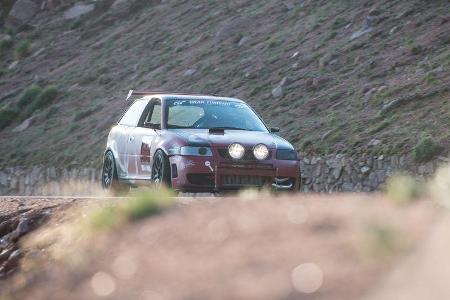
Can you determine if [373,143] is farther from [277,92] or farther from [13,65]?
[13,65]

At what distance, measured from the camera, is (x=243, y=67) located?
3409cm

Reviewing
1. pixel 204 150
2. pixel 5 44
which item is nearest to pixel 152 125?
pixel 204 150

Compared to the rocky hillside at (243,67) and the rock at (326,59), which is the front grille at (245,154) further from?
the rock at (326,59)

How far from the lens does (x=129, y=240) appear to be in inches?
348

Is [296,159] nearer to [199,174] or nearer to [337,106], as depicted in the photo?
[199,174]

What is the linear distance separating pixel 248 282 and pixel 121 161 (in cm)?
1014

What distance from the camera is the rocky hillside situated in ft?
81.4

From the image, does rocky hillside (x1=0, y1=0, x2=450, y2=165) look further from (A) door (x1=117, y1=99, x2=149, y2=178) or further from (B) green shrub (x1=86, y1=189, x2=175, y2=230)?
(B) green shrub (x1=86, y1=189, x2=175, y2=230)

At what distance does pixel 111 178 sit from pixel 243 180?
3.15 metres

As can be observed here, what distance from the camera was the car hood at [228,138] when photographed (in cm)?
1489

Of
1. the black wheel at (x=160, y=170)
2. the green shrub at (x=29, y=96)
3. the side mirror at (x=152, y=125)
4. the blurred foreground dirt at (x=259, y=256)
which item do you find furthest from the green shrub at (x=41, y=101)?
the blurred foreground dirt at (x=259, y=256)

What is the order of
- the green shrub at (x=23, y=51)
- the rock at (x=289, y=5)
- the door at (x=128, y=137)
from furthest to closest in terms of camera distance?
1. the green shrub at (x=23, y=51)
2. the rock at (x=289, y=5)
3. the door at (x=128, y=137)

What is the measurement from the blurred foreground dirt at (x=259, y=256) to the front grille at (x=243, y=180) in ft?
15.0

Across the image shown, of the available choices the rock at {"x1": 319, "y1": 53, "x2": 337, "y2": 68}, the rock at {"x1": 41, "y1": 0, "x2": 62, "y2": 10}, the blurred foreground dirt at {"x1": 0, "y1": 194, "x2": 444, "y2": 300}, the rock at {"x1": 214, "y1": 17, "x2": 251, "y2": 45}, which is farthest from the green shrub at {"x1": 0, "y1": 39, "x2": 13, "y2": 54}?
the blurred foreground dirt at {"x1": 0, "y1": 194, "x2": 444, "y2": 300}
